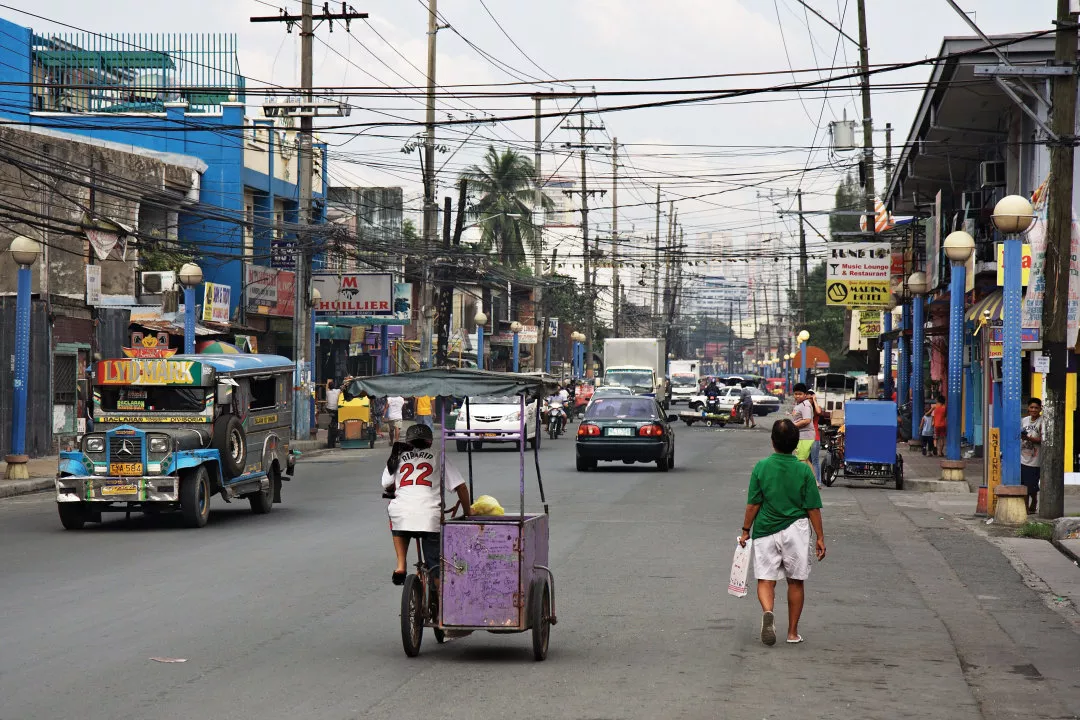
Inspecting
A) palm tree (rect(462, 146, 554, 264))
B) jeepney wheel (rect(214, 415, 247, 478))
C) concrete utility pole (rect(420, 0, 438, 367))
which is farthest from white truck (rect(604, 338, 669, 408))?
jeepney wheel (rect(214, 415, 247, 478))

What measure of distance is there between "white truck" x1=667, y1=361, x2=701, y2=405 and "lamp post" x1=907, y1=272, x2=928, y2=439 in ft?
145

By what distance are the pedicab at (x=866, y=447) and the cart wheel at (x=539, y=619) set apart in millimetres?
16714

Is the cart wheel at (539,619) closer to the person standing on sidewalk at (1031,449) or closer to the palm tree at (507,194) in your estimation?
the person standing on sidewalk at (1031,449)

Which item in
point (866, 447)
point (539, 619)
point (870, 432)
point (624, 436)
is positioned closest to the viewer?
point (539, 619)

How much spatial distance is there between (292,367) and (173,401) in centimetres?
312

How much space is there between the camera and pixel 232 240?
45.7m

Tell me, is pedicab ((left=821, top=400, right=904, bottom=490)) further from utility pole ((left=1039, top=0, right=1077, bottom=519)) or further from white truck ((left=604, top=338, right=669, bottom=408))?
white truck ((left=604, top=338, right=669, bottom=408))

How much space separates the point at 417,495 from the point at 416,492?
0.02 m

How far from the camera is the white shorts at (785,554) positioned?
9602 mm

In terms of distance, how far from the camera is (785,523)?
9633mm

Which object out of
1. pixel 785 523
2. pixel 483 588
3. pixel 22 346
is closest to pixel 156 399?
pixel 22 346

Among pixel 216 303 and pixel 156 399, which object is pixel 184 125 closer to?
pixel 216 303

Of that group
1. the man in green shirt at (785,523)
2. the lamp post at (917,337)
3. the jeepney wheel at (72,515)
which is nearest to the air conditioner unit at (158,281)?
the lamp post at (917,337)

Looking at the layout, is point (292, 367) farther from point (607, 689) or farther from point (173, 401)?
point (607, 689)
